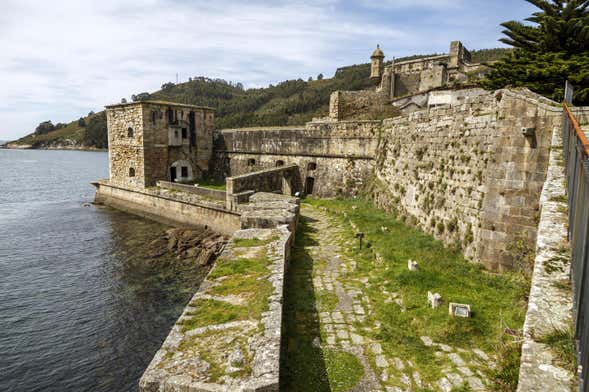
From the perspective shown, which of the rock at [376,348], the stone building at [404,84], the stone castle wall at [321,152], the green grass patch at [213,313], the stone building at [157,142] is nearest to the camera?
the green grass patch at [213,313]

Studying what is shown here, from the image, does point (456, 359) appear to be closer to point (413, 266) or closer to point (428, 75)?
point (413, 266)

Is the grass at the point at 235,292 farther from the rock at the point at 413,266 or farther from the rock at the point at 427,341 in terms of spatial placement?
the rock at the point at 413,266

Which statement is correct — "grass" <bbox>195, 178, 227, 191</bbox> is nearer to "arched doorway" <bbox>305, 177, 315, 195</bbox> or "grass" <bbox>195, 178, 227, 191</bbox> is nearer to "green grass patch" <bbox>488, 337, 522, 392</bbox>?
"arched doorway" <bbox>305, 177, 315, 195</bbox>

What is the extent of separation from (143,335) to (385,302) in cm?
710

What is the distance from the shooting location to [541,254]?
3.85 meters

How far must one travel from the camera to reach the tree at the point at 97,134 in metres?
124

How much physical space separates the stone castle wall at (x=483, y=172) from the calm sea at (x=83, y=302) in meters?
8.78

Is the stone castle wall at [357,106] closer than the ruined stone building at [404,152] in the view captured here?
No

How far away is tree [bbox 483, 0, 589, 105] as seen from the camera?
1032 cm

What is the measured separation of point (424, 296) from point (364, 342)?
1933 millimetres

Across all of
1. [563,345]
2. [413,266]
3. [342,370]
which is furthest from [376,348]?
[563,345]

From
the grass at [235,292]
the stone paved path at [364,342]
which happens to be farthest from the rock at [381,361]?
the grass at [235,292]

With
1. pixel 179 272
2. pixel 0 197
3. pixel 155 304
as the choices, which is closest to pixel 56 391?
pixel 155 304

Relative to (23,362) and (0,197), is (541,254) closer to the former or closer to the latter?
(23,362)
